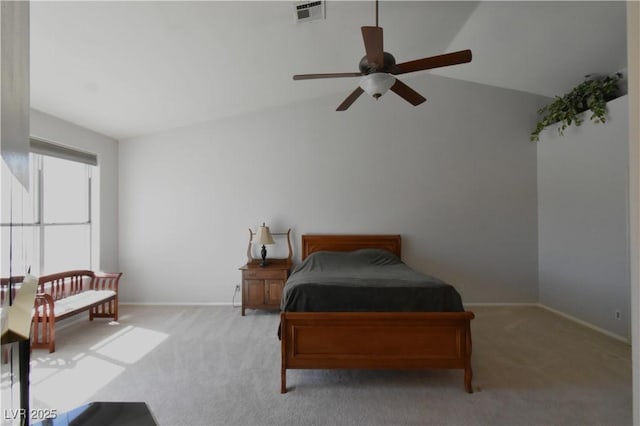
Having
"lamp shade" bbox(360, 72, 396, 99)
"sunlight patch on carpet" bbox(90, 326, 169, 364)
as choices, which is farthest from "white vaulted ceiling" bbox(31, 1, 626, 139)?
"sunlight patch on carpet" bbox(90, 326, 169, 364)

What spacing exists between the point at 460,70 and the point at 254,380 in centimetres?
465

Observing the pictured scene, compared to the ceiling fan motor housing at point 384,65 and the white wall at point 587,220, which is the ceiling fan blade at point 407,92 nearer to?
the ceiling fan motor housing at point 384,65

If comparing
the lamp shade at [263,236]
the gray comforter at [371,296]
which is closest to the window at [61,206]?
the lamp shade at [263,236]

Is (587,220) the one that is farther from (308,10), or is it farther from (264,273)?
(264,273)

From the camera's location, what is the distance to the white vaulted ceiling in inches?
86.7

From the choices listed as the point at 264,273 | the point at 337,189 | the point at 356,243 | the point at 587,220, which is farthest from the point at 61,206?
the point at 587,220

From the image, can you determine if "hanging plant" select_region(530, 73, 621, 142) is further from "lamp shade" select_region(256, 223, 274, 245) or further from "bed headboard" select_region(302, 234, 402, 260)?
"lamp shade" select_region(256, 223, 274, 245)

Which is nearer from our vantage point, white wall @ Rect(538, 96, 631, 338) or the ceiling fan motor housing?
the ceiling fan motor housing

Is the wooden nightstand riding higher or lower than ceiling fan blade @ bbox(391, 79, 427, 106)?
lower

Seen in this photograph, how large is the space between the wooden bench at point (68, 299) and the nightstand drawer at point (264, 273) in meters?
1.66

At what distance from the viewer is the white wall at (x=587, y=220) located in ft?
10.2

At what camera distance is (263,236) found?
13.1ft

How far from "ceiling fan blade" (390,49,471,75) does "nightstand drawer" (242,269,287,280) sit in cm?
277

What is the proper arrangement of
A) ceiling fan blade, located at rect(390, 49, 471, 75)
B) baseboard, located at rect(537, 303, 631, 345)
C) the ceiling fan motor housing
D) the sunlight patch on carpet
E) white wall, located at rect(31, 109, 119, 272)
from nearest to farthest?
ceiling fan blade, located at rect(390, 49, 471, 75) < the ceiling fan motor housing < the sunlight patch on carpet < baseboard, located at rect(537, 303, 631, 345) < white wall, located at rect(31, 109, 119, 272)
